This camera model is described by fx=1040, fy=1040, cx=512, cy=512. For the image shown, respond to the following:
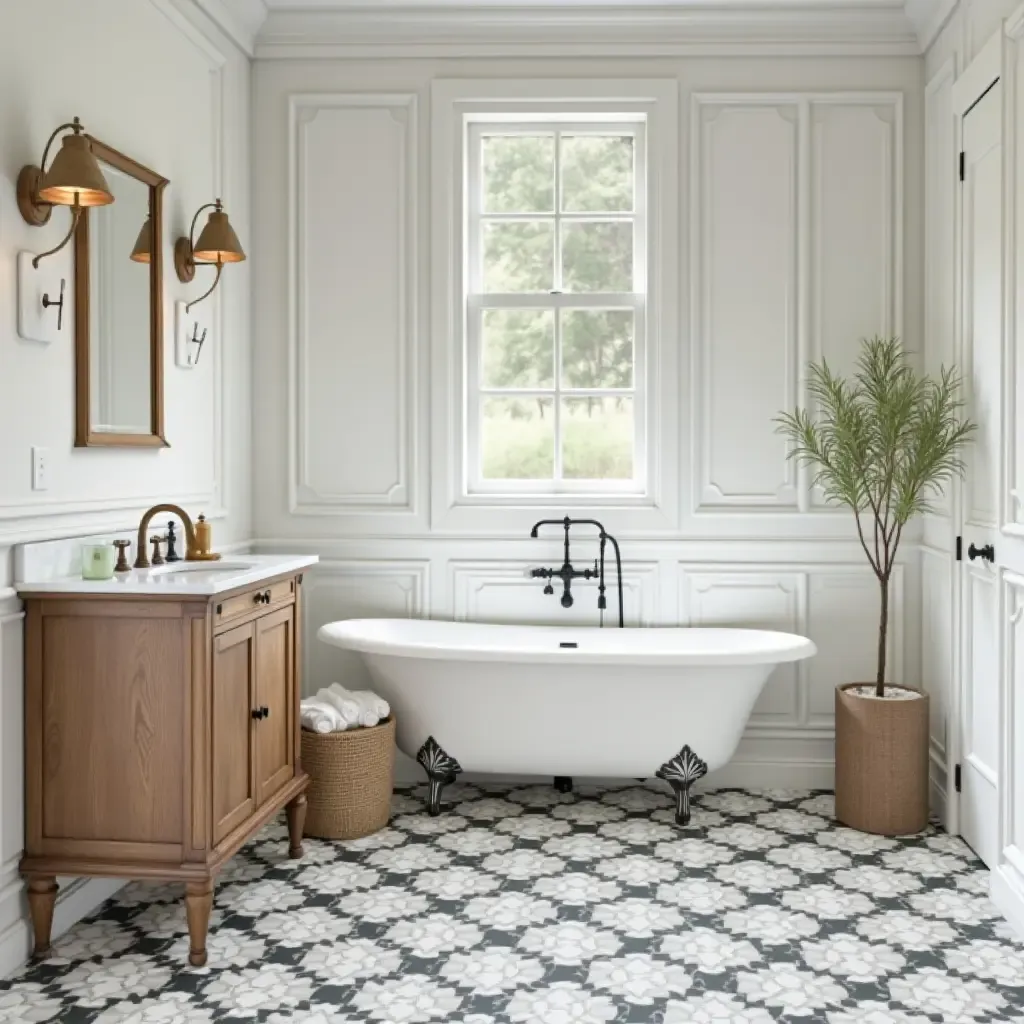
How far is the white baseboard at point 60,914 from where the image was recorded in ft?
8.31

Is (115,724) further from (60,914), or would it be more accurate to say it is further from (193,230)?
(193,230)

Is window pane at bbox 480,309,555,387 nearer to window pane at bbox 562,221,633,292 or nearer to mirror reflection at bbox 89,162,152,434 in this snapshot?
window pane at bbox 562,221,633,292

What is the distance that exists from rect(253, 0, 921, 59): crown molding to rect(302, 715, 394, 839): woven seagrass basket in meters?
2.60

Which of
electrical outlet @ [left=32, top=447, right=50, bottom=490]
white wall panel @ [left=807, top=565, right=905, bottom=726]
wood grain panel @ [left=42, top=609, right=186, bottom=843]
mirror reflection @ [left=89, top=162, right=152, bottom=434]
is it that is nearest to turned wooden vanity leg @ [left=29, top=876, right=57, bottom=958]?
wood grain panel @ [left=42, top=609, right=186, bottom=843]

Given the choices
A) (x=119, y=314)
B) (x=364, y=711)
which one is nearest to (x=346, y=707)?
(x=364, y=711)

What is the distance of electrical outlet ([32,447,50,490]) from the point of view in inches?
102

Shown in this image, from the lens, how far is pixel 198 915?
2.55 meters

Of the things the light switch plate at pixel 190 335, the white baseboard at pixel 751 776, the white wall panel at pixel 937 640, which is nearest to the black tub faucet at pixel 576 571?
the white baseboard at pixel 751 776

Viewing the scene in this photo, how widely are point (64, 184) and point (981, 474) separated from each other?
275 centimetres

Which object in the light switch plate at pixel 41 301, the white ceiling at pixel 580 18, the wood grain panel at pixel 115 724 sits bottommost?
the wood grain panel at pixel 115 724

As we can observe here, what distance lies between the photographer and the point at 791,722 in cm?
403

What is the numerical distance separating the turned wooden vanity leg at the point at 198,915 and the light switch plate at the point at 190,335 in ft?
5.57

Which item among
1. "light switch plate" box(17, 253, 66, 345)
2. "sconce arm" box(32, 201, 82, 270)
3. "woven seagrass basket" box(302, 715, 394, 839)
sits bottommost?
"woven seagrass basket" box(302, 715, 394, 839)

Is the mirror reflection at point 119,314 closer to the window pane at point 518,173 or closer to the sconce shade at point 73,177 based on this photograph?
the sconce shade at point 73,177
